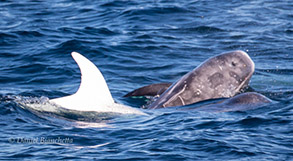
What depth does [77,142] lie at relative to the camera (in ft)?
29.3

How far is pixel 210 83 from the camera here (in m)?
12.1

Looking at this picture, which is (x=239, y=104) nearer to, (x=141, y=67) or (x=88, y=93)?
(x=88, y=93)

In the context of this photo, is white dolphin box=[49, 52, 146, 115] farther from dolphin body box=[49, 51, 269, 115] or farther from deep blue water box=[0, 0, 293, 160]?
deep blue water box=[0, 0, 293, 160]

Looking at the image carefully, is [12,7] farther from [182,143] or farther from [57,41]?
[182,143]

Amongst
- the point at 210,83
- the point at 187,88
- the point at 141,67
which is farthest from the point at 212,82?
the point at 141,67

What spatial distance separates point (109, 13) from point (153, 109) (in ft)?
42.8

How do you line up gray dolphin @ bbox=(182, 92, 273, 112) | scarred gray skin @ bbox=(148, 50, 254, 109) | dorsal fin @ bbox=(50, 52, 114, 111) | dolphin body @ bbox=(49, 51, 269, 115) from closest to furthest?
dorsal fin @ bbox=(50, 52, 114, 111) < dolphin body @ bbox=(49, 51, 269, 115) < gray dolphin @ bbox=(182, 92, 273, 112) < scarred gray skin @ bbox=(148, 50, 254, 109)

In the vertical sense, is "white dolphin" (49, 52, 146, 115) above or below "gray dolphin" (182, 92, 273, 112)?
above

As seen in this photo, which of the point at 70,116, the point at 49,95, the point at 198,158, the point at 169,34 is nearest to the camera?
the point at 198,158

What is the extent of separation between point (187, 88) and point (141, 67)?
4439 mm

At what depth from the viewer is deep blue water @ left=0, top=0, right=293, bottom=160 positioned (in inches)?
339

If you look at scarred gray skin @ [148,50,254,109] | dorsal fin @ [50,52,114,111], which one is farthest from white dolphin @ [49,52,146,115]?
scarred gray skin @ [148,50,254,109]

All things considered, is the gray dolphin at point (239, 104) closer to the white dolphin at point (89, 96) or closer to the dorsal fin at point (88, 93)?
the white dolphin at point (89, 96)

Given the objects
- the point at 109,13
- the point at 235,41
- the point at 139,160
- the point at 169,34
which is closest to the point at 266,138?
the point at 139,160
